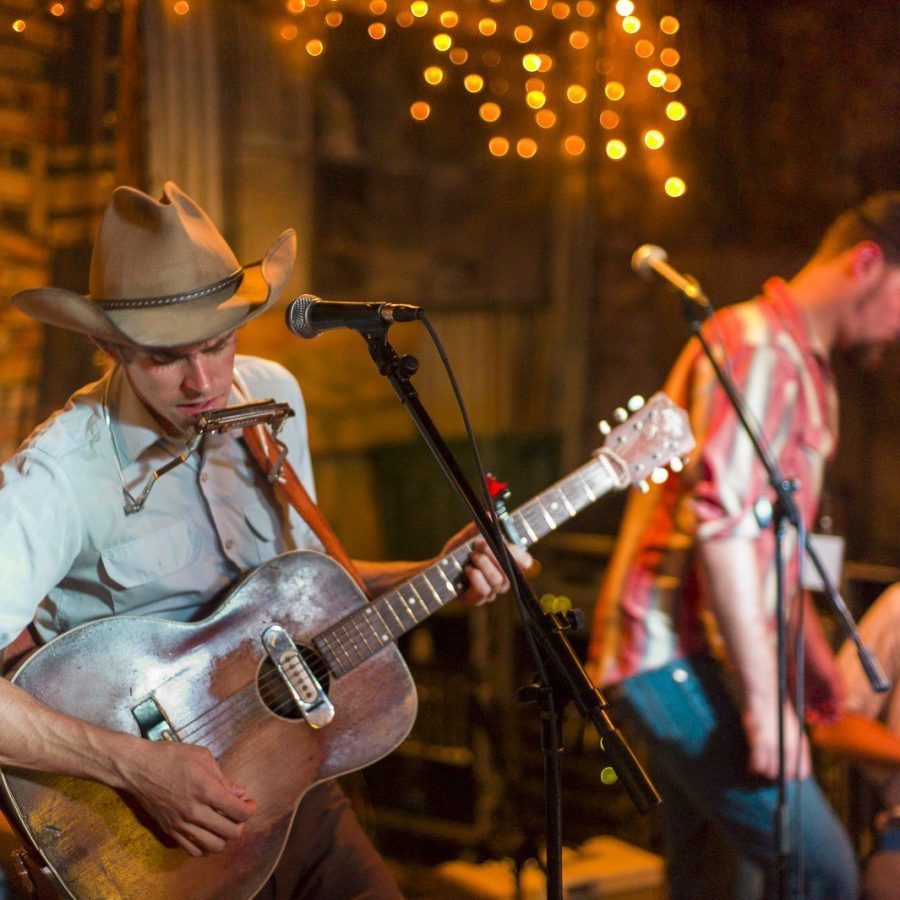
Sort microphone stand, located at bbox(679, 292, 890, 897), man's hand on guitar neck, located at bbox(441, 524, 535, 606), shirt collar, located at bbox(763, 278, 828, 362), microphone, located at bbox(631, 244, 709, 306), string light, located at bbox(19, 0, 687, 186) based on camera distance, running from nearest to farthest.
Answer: man's hand on guitar neck, located at bbox(441, 524, 535, 606)
microphone stand, located at bbox(679, 292, 890, 897)
microphone, located at bbox(631, 244, 709, 306)
shirt collar, located at bbox(763, 278, 828, 362)
string light, located at bbox(19, 0, 687, 186)

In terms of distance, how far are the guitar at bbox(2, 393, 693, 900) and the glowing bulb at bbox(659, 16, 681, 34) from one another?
358 cm

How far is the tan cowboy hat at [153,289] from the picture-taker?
A: 2.38 metres

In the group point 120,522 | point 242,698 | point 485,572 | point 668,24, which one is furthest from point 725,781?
point 668,24

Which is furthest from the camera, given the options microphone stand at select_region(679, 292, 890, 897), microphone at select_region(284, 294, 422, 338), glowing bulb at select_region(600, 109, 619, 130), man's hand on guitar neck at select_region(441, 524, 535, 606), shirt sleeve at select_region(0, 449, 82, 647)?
glowing bulb at select_region(600, 109, 619, 130)

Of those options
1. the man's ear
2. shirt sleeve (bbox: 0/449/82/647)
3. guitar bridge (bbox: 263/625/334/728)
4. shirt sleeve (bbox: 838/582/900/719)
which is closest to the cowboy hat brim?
shirt sleeve (bbox: 0/449/82/647)

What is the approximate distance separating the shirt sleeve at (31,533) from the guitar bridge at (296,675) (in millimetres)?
462

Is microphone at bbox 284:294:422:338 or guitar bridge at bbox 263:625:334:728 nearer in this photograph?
microphone at bbox 284:294:422:338

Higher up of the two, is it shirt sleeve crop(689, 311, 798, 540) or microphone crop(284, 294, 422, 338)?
microphone crop(284, 294, 422, 338)

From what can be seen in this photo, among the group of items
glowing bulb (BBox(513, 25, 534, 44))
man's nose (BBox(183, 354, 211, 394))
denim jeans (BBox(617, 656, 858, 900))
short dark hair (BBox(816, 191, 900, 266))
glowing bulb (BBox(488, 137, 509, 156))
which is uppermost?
glowing bulb (BBox(513, 25, 534, 44))

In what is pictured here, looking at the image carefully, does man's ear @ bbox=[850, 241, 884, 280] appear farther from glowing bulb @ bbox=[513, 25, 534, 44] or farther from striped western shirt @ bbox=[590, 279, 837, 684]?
glowing bulb @ bbox=[513, 25, 534, 44]

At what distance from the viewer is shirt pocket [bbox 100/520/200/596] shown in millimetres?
2482

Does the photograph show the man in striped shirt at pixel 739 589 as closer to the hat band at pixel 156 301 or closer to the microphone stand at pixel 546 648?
the microphone stand at pixel 546 648

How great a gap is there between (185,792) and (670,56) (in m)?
4.46

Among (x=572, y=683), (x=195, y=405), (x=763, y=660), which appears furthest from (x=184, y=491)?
(x=763, y=660)
